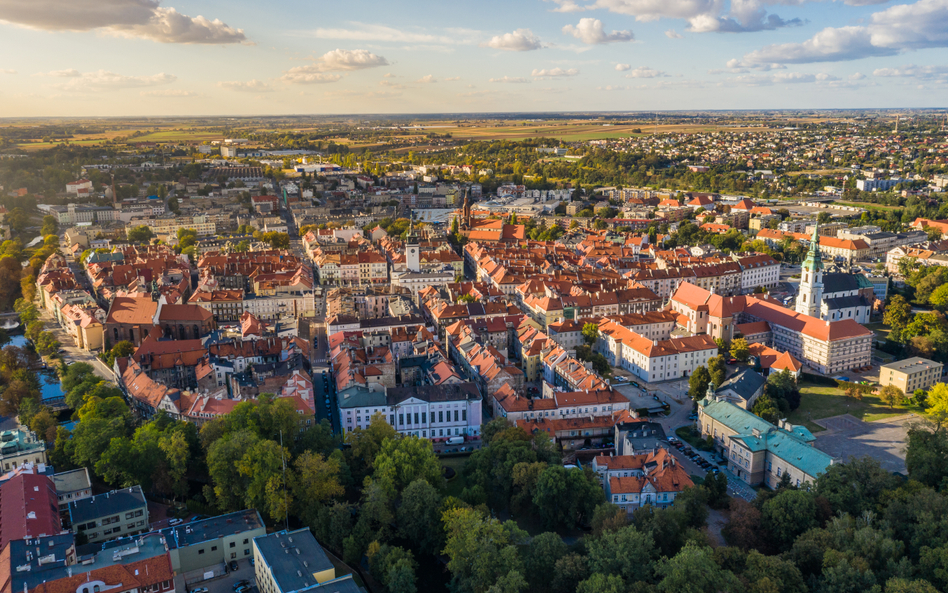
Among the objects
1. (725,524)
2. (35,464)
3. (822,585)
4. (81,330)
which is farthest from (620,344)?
(81,330)

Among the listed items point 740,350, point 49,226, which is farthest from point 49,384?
point 49,226

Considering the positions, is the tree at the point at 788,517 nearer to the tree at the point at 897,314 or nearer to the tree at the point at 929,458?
the tree at the point at 929,458

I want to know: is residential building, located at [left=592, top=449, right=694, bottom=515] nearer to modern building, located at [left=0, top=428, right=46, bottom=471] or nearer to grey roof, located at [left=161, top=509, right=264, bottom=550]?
grey roof, located at [left=161, top=509, right=264, bottom=550]

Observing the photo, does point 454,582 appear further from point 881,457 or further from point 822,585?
point 881,457

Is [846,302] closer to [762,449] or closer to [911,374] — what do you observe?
[911,374]

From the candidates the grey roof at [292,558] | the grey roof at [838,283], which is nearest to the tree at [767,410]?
the grey roof at [292,558]

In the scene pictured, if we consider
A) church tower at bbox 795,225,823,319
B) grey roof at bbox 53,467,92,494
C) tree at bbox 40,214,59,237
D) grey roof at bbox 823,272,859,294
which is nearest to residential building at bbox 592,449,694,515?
grey roof at bbox 53,467,92,494

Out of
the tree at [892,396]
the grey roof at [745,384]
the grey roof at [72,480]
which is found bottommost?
the tree at [892,396]
